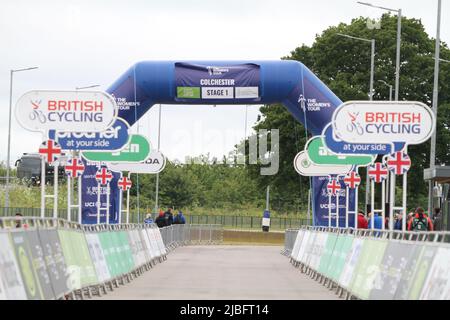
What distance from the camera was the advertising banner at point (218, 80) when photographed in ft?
123

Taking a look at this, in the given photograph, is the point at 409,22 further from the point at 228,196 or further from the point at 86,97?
the point at 86,97

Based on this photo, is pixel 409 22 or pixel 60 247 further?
pixel 409 22

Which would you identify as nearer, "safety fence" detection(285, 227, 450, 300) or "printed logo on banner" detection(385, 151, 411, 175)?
"safety fence" detection(285, 227, 450, 300)

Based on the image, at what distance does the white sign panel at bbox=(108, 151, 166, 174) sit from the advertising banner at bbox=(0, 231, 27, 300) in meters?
24.5

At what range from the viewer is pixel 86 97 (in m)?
27.0

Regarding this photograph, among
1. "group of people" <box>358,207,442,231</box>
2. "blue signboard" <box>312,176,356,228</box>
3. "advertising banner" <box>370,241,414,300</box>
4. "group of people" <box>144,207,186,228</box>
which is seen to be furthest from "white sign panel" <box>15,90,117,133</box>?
"group of people" <box>144,207,186,228</box>

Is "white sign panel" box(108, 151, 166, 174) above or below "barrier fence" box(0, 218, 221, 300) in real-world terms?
above

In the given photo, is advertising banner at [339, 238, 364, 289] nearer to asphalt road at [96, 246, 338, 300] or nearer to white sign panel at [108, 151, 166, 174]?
asphalt road at [96, 246, 338, 300]

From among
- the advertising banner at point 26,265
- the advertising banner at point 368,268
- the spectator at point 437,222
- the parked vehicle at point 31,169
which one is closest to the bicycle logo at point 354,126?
the advertising banner at point 368,268

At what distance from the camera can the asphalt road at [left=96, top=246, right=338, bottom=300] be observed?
2239 centimetres

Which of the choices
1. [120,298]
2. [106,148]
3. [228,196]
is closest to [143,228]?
[106,148]

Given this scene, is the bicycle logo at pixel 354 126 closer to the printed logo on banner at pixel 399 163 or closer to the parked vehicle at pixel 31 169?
the printed logo on banner at pixel 399 163
